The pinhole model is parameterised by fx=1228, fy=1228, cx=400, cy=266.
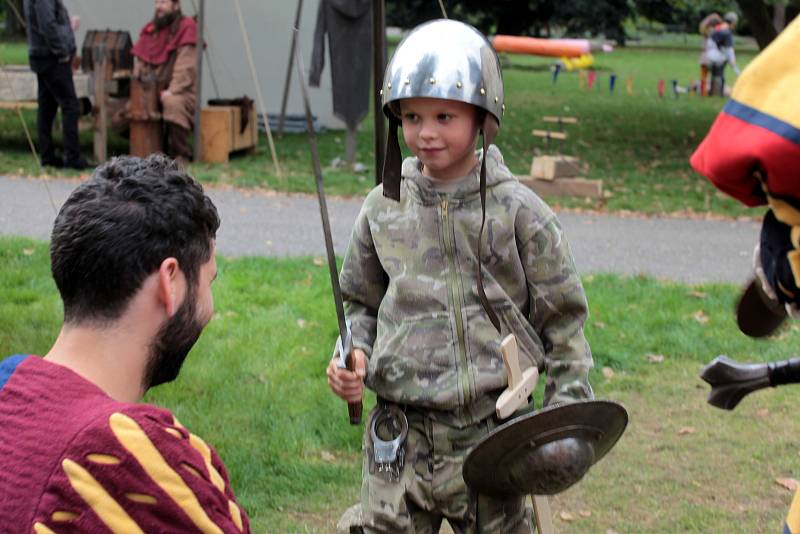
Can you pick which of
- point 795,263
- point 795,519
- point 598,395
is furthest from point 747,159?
point 598,395

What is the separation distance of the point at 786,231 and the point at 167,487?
43.0 inches

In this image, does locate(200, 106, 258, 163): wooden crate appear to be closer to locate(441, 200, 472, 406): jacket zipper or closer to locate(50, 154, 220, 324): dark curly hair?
locate(441, 200, 472, 406): jacket zipper

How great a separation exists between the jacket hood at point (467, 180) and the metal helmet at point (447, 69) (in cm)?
13

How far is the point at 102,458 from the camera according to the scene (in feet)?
6.23

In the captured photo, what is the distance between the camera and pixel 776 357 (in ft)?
22.9

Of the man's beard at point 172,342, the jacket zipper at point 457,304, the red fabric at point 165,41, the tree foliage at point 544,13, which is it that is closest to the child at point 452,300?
the jacket zipper at point 457,304

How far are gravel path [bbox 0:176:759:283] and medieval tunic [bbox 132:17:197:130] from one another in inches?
78.8

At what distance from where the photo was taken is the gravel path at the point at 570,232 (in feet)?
30.7

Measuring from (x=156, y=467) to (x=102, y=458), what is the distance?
0.09 m

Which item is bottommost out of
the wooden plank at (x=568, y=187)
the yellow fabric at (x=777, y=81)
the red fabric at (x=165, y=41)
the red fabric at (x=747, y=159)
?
the wooden plank at (x=568, y=187)

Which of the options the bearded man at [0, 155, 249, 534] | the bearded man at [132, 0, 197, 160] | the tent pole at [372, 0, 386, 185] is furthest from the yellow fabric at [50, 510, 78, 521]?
the bearded man at [132, 0, 197, 160]

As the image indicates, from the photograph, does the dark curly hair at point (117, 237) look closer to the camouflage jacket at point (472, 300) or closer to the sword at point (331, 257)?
the sword at point (331, 257)

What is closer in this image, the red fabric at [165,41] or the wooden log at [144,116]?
the wooden log at [144,116]

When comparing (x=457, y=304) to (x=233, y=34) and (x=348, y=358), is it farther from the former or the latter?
(x=233, y=34)
